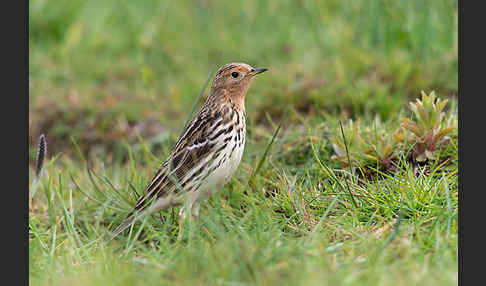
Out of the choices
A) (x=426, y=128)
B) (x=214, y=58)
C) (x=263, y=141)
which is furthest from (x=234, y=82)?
(x=214, y=58)

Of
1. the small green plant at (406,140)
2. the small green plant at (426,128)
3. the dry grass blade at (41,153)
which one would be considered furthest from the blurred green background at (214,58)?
the dry grass blade at (41,153)

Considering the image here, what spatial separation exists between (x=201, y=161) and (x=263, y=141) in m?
1.15

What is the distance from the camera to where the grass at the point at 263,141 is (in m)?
3.25

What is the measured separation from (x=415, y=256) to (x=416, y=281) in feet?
1.18

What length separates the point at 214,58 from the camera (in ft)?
25.7

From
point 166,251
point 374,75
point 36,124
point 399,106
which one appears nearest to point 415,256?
point 166,251

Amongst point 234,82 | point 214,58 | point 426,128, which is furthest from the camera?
point 214,58

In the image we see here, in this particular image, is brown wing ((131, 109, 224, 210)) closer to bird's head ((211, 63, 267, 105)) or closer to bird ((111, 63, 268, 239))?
bird ((111, 63, 268, 239))

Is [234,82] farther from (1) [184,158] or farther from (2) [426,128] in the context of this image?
(2) [426,128]

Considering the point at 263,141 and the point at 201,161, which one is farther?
the point at 263,141

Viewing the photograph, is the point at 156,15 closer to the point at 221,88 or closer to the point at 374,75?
the point at 374,75

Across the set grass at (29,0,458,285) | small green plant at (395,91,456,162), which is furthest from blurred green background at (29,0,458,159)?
small green plant at (395,91,456,162)

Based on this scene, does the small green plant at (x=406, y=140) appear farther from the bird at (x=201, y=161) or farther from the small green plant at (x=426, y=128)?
the bird at (x=201, y=161)

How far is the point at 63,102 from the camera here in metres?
6.82
